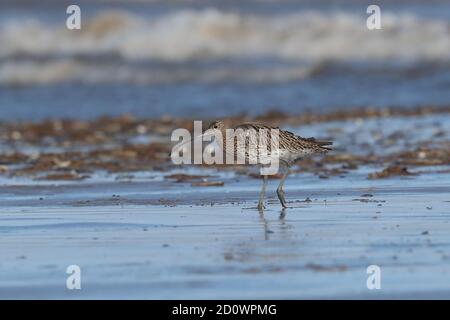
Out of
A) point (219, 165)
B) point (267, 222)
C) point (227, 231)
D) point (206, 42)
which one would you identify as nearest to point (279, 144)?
point (267, 222)

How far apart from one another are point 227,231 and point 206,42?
2551 cm

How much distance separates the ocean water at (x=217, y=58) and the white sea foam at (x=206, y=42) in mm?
46

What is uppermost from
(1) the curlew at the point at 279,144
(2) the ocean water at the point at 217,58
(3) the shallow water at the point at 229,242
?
(2) the ocean water at the point at 217,58

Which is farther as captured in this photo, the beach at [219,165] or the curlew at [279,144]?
the curlew at [279,144]

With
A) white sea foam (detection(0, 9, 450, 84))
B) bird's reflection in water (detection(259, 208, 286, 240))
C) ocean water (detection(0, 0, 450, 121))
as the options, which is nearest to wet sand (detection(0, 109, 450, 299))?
bird's reflection in water (detection(259, 208, 286, 240))

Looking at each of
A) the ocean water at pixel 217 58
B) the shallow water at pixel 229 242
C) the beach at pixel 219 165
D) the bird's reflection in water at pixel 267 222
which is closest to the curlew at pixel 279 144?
the beach at pixel 219 165

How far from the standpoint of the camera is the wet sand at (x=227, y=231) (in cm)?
702

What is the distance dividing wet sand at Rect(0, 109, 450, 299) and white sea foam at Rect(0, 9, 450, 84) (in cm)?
1669

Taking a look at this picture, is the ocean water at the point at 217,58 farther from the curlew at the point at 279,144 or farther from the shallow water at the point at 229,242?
the shallow water at the point at 229,242

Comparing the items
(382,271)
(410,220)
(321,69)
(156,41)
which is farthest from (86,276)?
(156,41)

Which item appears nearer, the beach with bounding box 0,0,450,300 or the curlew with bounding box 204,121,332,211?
the beach with bounding box 0,0,450,300

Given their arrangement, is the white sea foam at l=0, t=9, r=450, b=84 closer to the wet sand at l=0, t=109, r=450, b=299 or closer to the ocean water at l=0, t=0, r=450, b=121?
the ocean water at l=0, t=0, r=450, b=121

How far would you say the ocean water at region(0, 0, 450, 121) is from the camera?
84.3 ft
